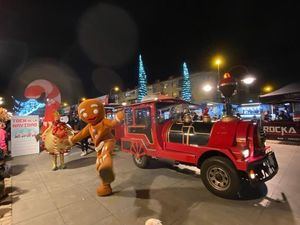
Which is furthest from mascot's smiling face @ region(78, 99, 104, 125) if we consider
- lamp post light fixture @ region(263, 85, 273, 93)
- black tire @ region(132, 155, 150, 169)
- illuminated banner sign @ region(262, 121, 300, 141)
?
lamp post light fixture @ region(263, 85, 273, 93)

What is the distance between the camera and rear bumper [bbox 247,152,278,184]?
3.47 m

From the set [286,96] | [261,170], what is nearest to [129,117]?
[261,170]

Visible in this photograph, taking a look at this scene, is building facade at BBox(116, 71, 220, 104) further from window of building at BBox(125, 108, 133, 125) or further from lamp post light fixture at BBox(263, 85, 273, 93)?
window of building at BBox(125, 108, 133, 125)

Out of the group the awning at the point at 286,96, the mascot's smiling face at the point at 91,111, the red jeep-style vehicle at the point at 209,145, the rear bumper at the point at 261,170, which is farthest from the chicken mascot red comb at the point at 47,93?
the awning at the point at 286,96

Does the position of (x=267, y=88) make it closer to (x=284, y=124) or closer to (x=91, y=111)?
(x=284, y=124)

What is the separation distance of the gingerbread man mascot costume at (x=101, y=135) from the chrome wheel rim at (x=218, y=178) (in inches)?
84.1

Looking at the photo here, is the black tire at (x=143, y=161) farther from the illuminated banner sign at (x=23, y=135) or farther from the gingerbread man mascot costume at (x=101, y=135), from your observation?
the illuminated banner sign at (x=23, y=135)

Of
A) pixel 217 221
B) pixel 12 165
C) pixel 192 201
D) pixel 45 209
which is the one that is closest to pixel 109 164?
pixel 45 209

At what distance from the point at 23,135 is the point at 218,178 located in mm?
9275

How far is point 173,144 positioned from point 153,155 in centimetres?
85

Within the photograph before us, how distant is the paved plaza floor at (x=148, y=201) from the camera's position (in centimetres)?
307

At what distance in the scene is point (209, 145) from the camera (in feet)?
13.5

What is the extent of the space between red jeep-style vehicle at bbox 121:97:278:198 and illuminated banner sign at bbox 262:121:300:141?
6810 mm

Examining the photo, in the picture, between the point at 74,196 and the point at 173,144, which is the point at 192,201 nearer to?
the point at 173,144
